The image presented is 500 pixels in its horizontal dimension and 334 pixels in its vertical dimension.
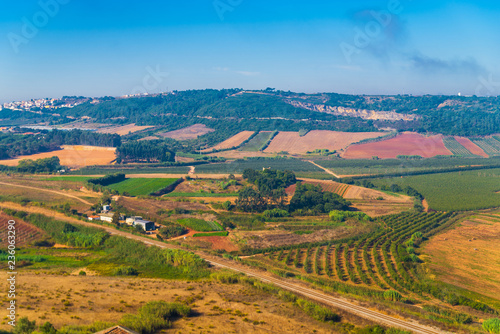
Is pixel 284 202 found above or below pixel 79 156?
below

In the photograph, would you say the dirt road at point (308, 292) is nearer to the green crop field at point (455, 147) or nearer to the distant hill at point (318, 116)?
the green crop field at point (455, 147)

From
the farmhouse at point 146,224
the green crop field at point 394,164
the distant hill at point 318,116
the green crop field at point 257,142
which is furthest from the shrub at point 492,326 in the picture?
the distant hill at point 318,116

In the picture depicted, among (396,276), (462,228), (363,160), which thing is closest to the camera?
(396,276)

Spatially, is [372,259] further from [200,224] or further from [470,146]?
[470,146]

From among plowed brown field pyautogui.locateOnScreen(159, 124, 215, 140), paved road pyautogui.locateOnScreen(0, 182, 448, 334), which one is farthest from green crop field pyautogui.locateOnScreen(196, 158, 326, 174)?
plowed brown field pyautogui.locateOnScreen(159, 124, 215, 140)

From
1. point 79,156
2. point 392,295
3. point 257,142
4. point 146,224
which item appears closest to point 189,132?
point 257,142

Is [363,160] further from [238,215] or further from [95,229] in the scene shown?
[95,229]

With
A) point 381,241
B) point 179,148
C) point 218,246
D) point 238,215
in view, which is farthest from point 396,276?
point 179,148

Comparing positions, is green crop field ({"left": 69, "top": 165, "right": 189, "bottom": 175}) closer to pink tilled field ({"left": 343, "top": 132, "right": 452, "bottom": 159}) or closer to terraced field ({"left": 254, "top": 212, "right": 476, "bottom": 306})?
pink tilled field ({"left": 343, "top": 132, "right": 452, "bottom": 159})
